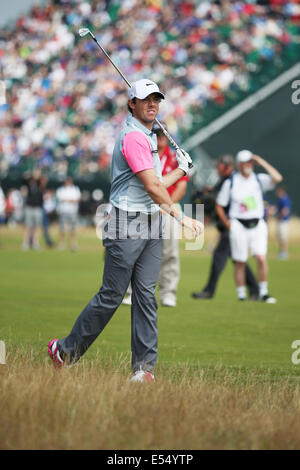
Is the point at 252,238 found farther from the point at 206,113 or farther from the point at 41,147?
the point at 41,147

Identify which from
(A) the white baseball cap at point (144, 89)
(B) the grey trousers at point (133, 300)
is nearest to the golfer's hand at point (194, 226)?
(B) the grey trousers at point (133, 300)

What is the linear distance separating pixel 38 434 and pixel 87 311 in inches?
83.9

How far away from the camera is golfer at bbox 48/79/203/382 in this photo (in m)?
6.33

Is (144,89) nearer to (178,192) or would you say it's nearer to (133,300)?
(133,300)

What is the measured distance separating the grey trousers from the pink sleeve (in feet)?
1.90

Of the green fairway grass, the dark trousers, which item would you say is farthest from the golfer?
the dark trousers

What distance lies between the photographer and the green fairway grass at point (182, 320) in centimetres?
841

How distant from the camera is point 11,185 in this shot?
3700 centimetres

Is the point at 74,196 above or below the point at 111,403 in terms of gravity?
above

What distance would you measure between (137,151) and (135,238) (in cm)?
66

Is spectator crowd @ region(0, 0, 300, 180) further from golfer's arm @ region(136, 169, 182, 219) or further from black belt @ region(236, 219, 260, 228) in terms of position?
golfer's arm @ region(136, 169, 182, 219)

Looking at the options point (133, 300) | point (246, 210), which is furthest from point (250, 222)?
point (133, 300)

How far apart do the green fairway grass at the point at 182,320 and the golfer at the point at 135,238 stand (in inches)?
26.0
